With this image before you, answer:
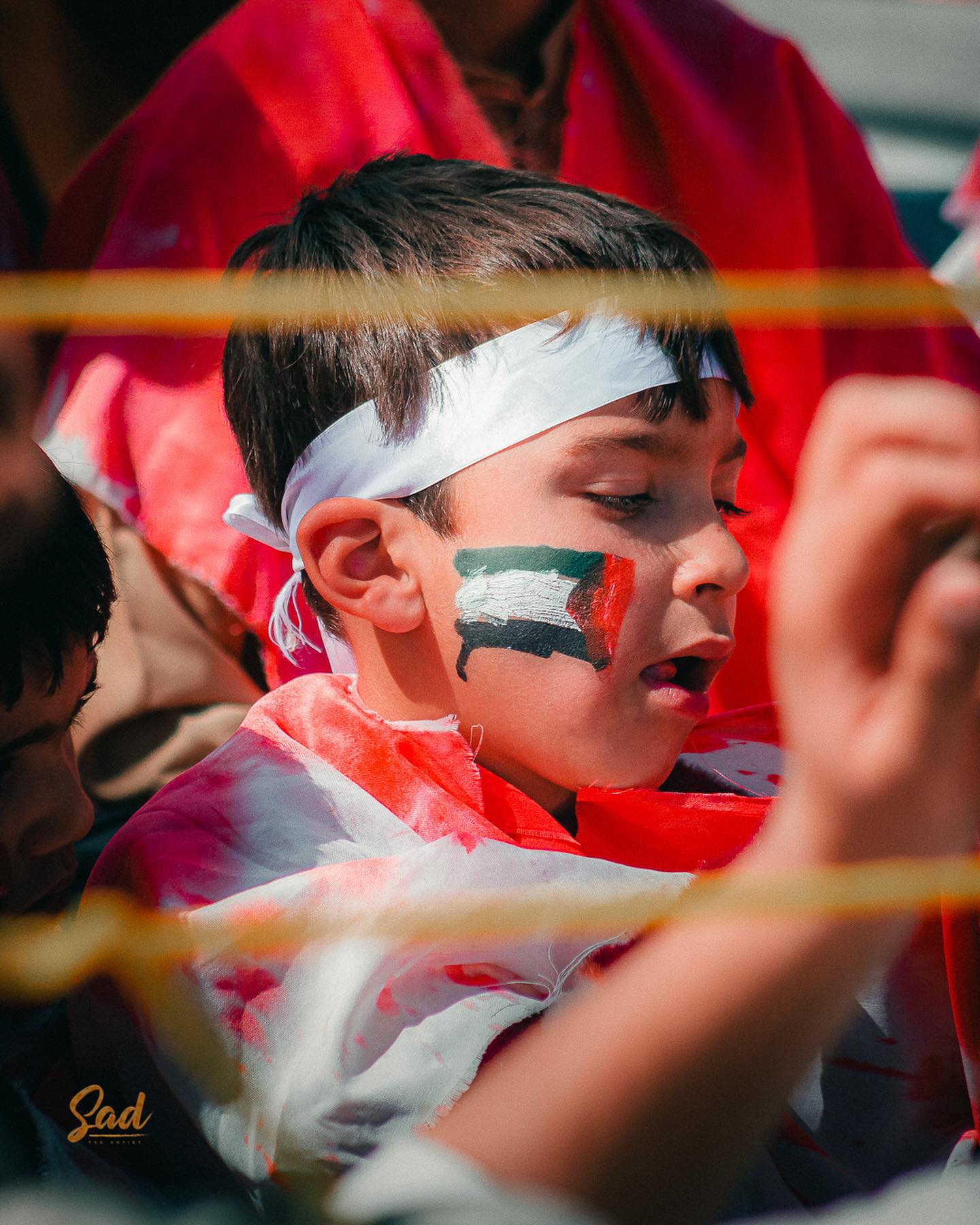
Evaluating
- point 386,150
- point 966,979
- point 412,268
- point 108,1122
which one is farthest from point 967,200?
point 108,1122

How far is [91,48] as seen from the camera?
3.83 ft

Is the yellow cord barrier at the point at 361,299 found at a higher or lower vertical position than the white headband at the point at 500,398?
higher

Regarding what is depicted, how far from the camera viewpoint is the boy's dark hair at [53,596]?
0.66 metres

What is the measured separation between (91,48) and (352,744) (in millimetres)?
839

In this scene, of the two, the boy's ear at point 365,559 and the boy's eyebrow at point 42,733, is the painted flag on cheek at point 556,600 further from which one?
the boy's eyebrow at point 42,733

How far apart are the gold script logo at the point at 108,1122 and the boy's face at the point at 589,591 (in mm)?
299

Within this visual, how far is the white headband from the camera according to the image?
28.3 inches

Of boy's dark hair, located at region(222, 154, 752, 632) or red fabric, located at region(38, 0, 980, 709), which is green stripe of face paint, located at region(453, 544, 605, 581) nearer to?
boy's dark hair, located at region(222, 154, 752, 632)

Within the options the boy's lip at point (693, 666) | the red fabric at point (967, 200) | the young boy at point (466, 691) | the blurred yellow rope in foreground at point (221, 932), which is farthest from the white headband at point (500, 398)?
the red fabric at point (967, 200)

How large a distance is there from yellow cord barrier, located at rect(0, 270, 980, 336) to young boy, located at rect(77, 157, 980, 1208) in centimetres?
1

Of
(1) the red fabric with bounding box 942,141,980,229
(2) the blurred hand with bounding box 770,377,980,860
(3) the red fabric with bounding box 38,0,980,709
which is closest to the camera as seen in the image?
(2) the blurred hand with bounding box 770,377,980,860

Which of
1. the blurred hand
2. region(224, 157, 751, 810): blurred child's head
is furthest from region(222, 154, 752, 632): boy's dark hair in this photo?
the blurred hand

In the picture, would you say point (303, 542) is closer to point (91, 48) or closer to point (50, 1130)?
point (50, 1130)

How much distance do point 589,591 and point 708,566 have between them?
8 centimetres
